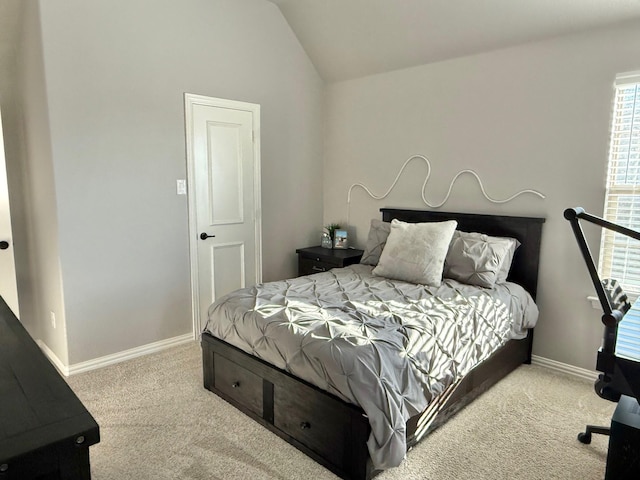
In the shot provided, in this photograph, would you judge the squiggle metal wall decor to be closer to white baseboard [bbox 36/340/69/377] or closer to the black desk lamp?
the black desk lamp

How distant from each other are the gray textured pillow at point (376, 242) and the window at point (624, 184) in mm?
1531

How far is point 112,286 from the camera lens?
3.27 meters

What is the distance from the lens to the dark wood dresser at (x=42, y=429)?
3.12 feet

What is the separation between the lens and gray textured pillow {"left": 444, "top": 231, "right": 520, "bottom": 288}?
121 inches

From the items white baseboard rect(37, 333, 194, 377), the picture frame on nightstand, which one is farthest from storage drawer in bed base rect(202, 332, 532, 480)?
the picture frame on nightstand

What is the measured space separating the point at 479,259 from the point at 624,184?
100 centimetres

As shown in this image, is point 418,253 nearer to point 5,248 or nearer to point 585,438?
point 585,438

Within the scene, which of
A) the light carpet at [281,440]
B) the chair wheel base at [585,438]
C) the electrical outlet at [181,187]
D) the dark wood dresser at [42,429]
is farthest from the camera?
the electrical outlet at [181,187]

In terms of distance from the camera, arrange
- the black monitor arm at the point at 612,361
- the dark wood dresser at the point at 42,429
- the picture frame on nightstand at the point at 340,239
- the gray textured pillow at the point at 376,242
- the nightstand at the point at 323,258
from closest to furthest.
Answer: the dark wood dresser at the point at 42,429, the black monitor arm at the point at 612,361, the gray textured pillow at the point at 376,242, the nightstand at the point at 323,258, the picture frame on nightstand at the point at 340,239

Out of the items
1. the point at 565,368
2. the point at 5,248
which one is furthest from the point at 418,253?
the point at 5,248

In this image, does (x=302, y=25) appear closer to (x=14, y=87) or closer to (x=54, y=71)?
(x=54, y=71)

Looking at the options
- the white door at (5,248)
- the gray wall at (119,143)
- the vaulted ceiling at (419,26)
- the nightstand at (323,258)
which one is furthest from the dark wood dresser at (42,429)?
the vaulted ceiling at (419,26)

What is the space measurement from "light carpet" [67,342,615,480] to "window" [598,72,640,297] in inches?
32.1

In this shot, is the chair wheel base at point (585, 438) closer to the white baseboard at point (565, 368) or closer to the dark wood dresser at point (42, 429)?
the white baseboard at point (565, 368)
